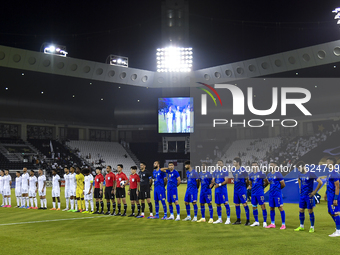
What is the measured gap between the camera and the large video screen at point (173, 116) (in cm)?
4141

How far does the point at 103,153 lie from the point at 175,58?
19.8m

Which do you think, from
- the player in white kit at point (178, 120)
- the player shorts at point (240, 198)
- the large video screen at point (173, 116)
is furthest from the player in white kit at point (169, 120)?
the player shorts at point (240, 198)

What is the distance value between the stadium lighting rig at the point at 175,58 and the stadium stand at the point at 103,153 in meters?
17.0

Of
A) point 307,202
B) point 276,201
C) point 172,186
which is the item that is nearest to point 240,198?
point 276,201

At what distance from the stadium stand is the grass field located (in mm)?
36284

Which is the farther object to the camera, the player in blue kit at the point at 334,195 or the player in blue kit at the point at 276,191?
the player in blue kit at the point at 276,191

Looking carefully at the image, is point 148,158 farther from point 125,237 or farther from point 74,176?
point 125,237

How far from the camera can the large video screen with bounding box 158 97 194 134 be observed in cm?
4141

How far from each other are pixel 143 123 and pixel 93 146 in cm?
831

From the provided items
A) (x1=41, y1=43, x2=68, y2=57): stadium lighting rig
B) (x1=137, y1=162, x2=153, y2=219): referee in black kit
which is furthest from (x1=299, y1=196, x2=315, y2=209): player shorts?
(x1=41, y1=43, x2=68, y2=57): stadium lighting rig

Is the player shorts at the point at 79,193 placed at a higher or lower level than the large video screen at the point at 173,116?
lower

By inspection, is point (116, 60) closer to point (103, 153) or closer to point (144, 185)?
point (103, 153)

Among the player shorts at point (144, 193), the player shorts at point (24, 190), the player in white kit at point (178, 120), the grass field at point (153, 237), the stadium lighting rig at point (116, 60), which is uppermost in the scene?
the stadium lighting rig at point (116, 60)

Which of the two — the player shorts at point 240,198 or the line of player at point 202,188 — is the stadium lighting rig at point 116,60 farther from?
the player shorts at point 240,198
